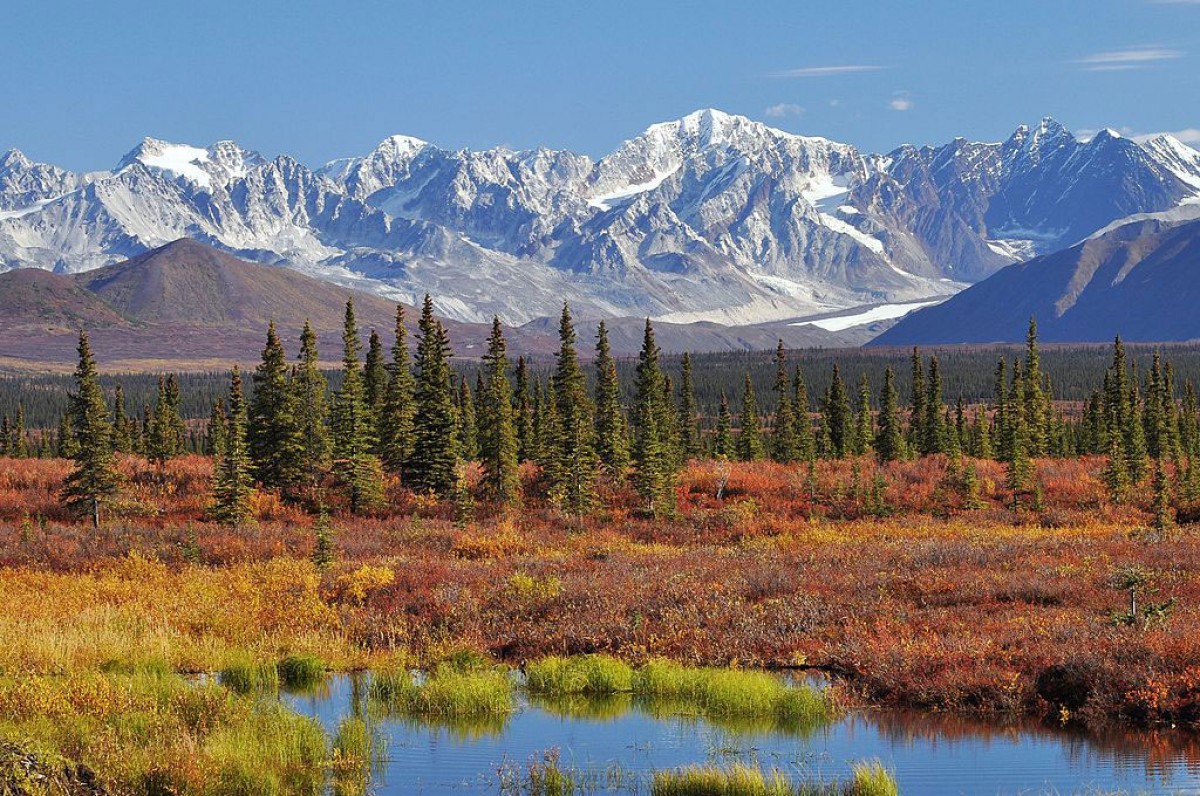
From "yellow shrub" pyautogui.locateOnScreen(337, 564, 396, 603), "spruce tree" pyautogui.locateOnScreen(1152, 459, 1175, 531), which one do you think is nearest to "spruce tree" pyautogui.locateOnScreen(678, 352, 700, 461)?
"spruce tree" pyautogui.locateOnScreen(1152, 459, 1175, 531)

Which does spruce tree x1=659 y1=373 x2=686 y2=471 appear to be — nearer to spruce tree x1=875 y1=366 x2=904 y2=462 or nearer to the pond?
spruce tree x1=875 y1=366 x2=904 y2=462

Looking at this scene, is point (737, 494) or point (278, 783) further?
point (737, 494)

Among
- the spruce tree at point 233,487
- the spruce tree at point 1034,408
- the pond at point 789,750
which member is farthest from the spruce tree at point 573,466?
the spruce tree at point 1034,408

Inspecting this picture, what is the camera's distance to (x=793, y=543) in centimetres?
4350

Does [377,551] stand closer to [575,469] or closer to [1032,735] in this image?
[575,469]

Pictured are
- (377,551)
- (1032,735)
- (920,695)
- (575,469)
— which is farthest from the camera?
(575,469)

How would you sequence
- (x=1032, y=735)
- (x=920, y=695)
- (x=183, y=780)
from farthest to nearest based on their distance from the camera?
(x=920, y=695), (x=1032, y=735), (x=183, y=780)

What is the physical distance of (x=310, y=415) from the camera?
64312 millimetres

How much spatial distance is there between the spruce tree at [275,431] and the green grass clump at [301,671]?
38967mm

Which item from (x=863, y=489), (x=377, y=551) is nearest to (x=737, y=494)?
(x=863, y=489)

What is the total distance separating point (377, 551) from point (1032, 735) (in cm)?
2556

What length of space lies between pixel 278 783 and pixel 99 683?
4.88 meters

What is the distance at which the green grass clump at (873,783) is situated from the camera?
1577 cm

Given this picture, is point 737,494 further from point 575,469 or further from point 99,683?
point 99,683
